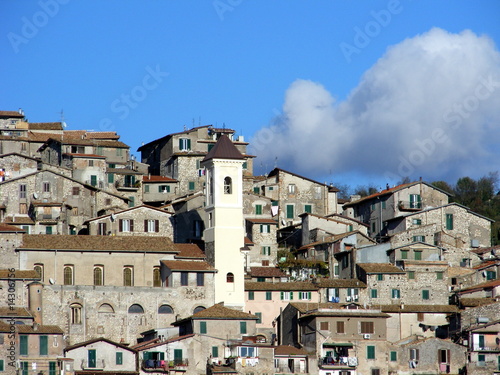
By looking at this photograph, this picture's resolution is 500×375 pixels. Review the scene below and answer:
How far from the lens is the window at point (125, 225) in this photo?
81.1 metres

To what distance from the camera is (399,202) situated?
8938cm

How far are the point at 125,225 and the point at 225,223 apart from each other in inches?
366

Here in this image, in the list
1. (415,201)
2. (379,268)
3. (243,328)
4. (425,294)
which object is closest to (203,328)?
(243,328)

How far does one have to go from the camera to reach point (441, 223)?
3376 inches

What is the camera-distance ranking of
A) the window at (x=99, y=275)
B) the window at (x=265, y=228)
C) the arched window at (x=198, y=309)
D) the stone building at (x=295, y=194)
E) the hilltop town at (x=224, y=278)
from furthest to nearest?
the stone building at (x=295, y=194), the window at (x=265, y=228), the window at (x=99, y=275), the arched window at (x=198, y=309), the hilltop town at (x=224, y=278)

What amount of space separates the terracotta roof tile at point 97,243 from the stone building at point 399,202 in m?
19.9

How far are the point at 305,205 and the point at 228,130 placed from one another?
931 cm

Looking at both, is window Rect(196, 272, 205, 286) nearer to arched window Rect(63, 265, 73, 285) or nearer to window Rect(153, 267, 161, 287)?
window Rect(153, 267, 161, 287)

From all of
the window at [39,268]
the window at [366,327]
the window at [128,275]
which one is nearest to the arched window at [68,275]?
the window at [39,268]

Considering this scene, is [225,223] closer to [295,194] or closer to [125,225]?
[125,225]

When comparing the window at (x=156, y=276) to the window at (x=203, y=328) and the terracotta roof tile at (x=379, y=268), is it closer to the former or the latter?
the window at (x=203, y=328)

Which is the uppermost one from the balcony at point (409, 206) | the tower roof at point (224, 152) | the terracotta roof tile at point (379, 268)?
the tower roof at point (224, 152)

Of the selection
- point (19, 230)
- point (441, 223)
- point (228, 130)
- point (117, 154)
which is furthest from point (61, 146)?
point (441, 223)

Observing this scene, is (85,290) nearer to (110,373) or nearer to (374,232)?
(110,373)
